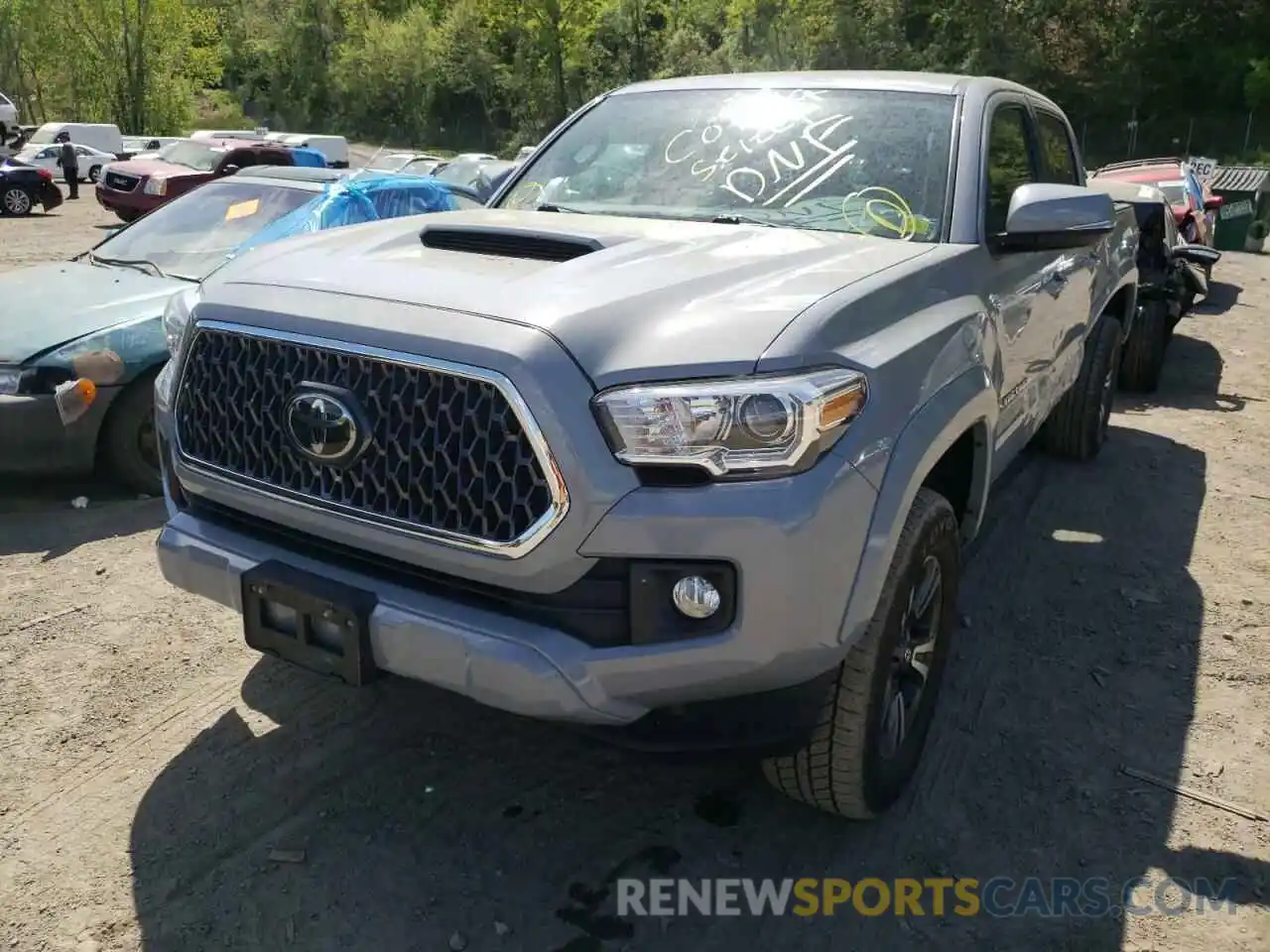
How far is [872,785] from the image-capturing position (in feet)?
8.98

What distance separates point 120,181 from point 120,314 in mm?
15937

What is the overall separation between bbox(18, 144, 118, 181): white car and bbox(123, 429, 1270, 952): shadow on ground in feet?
97.6

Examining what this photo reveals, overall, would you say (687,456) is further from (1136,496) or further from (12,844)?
(1136,496)

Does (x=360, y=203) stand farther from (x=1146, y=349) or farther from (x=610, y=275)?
(x=1146, y=349)

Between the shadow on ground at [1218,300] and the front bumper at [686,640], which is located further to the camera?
the shadow on ground at [1218,300]

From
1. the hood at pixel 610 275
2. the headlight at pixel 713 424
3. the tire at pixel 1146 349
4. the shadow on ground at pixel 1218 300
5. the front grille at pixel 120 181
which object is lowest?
the shadow on ground at pixel 1218 300

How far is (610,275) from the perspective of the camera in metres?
2.53

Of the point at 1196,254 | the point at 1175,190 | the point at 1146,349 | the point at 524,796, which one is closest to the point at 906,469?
the point at 524,796

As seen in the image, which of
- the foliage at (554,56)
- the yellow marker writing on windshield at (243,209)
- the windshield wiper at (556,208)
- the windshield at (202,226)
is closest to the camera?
A: the windshield wiper at (556,208)

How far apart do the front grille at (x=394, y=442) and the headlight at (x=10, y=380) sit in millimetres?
2505

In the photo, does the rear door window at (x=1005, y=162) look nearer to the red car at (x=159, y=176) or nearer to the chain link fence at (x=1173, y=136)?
the red car at (x=159, y=176)

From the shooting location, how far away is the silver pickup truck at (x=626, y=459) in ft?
7.16

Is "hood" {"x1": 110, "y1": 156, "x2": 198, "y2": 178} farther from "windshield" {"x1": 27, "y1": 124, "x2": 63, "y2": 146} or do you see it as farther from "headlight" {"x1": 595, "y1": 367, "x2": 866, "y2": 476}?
"headlight" {"x1": 595, "y1": 367, "x2": 866, "y2": 476}

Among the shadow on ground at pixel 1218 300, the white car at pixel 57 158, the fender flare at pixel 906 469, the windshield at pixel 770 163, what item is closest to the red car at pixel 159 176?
the white car at pixel 57 158
